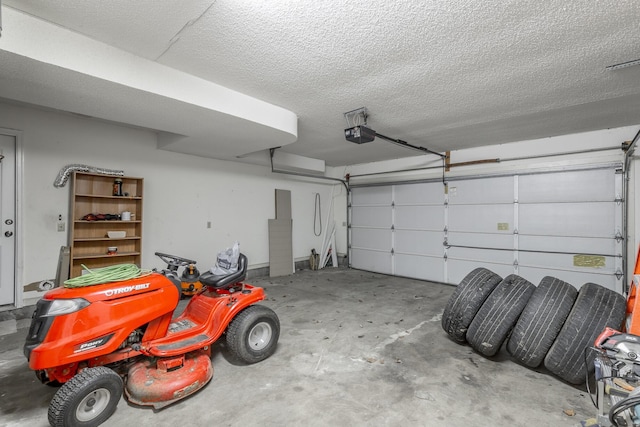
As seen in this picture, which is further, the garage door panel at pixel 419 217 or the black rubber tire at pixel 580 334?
the garage door panel at pixel 419 217

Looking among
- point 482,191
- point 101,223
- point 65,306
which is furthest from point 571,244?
point 101,223

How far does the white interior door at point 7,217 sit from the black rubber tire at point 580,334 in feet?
19.0

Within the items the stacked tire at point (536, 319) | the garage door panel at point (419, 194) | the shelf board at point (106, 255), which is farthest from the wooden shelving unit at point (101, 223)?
the garage door panel at point (419, 194)

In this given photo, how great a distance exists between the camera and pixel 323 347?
2977 mm

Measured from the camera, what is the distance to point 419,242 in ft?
20.6

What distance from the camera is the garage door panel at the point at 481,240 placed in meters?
5.21

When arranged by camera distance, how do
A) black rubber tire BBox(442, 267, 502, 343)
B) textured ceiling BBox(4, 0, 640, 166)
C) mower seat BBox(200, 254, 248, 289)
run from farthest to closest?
black rubber tire BBox(442, 267, 502, 343)
mower seat BBox(200, 254, 248, 289)
textured ceiling BBox(4, 0, 640, 166)

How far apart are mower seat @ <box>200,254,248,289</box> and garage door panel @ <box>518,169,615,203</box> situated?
16.0ft

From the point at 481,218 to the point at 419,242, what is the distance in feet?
4.34

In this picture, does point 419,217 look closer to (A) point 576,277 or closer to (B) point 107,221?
(A) point 576,277

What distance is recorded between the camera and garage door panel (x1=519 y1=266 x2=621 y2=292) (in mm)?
4344

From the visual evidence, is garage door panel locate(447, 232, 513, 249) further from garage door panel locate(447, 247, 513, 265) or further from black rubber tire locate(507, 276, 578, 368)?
black rubber tire locate(507, 276, 578, 368)

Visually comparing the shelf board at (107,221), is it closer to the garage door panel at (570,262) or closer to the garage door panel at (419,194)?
the garage door panel at (419,194)

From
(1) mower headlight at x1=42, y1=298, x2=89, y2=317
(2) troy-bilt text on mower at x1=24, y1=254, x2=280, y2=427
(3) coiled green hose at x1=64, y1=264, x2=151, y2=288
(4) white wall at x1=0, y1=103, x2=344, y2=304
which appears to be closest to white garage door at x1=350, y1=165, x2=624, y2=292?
(4) white wall at x1=0, y1=103, x2=344, y2=304
